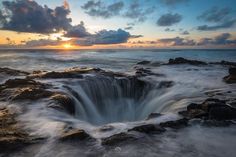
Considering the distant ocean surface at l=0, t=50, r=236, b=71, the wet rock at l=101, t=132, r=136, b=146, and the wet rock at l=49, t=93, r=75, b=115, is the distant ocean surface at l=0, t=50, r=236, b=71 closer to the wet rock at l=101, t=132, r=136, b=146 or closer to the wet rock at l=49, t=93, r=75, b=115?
the wet rock at l=49, t=93, r=75, b=115

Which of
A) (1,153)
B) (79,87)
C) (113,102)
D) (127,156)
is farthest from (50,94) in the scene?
(127,156)

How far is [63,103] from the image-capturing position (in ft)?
35.7

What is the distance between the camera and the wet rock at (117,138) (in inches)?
280

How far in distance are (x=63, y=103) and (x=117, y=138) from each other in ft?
13.7

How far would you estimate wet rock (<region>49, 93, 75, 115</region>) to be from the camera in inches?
413

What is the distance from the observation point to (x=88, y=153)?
6.58 metres

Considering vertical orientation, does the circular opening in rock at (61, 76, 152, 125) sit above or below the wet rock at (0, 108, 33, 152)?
below

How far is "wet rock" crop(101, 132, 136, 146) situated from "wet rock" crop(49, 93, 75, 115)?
11.3ft

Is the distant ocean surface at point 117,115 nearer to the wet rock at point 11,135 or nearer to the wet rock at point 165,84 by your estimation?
the wet rock at point 165,84

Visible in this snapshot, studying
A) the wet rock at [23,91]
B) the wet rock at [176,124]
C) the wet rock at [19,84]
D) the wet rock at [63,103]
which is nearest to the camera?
the wet rock at [176,124]

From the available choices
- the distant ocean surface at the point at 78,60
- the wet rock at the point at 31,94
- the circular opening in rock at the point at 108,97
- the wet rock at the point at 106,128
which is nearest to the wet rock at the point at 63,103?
the circular opening in rock at the point at 108,97

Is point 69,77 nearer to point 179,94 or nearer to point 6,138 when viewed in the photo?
point 179,94

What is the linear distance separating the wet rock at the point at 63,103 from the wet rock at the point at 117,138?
3.45 metres

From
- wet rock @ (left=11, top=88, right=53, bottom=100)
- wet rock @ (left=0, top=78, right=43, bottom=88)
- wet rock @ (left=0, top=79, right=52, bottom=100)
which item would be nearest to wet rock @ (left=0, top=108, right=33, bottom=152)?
wet rock @ (left=11, top=88, right=53, bottom=100)
